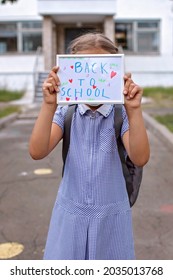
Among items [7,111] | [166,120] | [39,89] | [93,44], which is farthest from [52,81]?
[39,89]

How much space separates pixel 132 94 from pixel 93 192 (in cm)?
51

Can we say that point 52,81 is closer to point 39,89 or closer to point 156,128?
point 156,128

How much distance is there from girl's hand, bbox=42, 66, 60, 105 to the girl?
9 cm

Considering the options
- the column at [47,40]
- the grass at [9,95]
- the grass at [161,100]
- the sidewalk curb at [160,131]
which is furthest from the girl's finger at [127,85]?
the column at [47,40]

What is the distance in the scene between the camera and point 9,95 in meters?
19.0

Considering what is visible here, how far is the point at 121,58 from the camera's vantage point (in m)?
1.82

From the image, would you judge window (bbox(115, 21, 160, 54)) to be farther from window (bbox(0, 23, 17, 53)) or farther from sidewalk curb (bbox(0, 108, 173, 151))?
sidewalk curb (bbox(0, 108, 173, 151))

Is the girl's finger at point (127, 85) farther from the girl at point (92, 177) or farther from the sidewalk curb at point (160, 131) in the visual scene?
the sidewalk curb at point (160, 131)

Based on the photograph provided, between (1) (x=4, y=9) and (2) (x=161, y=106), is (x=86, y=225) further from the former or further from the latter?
(1) (x=4, y=9)

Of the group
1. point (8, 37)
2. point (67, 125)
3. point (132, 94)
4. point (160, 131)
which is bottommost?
point (160, 131)

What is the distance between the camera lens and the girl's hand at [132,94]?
179 centimetres

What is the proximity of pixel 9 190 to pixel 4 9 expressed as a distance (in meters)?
17.7

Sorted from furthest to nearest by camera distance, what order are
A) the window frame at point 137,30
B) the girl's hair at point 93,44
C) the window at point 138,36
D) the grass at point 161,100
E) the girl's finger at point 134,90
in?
the window at point 138,36, the window frame at point 137,30, the grass at point 161,100, the girl's hair at point 93,44, the girl's finger at point 134,90

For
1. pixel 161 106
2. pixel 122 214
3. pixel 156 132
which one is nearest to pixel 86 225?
pixel 122 214
